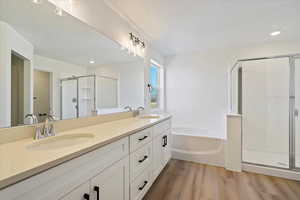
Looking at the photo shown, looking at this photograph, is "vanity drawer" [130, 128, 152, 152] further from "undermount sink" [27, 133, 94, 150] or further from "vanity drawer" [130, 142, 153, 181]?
"undermount sink" [27, 133, 94, 150]

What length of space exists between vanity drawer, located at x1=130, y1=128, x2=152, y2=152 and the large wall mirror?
0.60 meters

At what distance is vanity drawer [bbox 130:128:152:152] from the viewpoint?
128cm

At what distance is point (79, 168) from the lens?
0.76 m

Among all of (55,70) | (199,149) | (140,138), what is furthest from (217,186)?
(55,70)

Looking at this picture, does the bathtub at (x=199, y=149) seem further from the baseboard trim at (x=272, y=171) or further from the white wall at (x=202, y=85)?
the white wall at (x=202, y=85)

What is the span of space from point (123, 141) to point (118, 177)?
0.88ft

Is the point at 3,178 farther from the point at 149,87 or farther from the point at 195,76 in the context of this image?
the point at 195,76

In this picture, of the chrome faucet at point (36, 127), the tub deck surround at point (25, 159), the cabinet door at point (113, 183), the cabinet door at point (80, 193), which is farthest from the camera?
the chrome faucet at point (36, 127)

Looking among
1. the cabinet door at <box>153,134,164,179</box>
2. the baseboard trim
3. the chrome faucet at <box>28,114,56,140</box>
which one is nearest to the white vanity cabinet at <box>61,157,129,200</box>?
the chrome faucet at <box>28,114,56,140</box>

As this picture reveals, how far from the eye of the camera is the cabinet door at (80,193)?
709 millimetres

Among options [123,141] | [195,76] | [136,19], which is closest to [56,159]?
[123,141]

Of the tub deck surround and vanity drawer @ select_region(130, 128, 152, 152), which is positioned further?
vanity drawer @ select_region(130, 128, 152, 152)

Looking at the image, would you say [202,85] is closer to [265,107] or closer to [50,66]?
[265,107]

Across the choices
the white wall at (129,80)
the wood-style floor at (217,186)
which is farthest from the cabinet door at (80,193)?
the white wall at (129,80)
